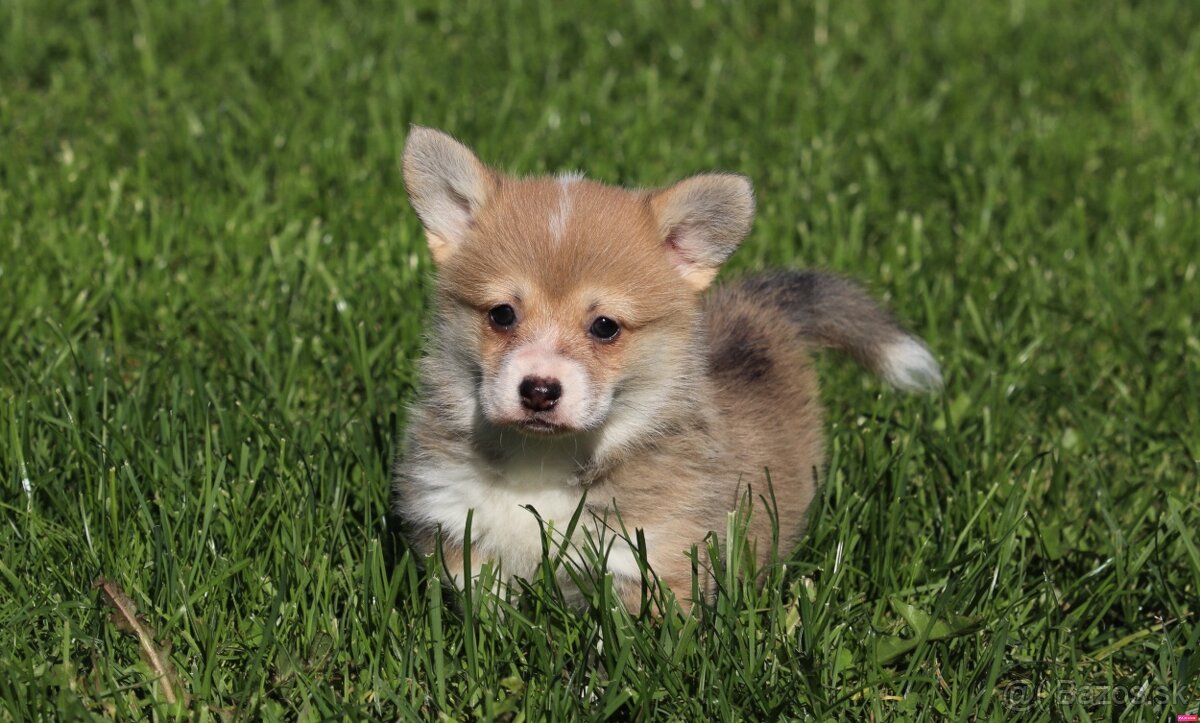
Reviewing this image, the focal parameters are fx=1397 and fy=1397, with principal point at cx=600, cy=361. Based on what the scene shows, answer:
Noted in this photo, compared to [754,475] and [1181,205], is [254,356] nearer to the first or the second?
[754,475]

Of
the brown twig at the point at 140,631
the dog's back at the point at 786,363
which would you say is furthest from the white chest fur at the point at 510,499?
the brown twig at the point at 140,631

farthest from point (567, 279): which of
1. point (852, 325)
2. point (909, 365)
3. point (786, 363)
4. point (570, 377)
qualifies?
point (909, 365)

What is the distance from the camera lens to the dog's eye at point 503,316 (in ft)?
10.9

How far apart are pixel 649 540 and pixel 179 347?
1998 millimetres

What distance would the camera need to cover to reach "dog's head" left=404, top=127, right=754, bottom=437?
320cm

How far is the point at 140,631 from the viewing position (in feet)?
10.5

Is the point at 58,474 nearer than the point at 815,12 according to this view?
Yes

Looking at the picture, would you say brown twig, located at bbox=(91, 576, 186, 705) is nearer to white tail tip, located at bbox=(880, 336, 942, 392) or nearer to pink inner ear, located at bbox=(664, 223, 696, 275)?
pink inner ear, located at bbox=(664, 223, 696, 275)

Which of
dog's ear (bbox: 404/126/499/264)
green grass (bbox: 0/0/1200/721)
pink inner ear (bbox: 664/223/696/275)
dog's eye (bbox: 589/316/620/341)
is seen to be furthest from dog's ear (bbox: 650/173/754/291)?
green grass (bbox: 0/0/1200/721)

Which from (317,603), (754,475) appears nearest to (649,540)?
(754,475)

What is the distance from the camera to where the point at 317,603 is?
11.1 ft

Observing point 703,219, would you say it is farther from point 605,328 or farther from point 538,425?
point 538,425

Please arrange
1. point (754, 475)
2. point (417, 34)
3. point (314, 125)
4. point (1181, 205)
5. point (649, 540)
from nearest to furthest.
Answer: point (649, 540)
point (754, 475)
point (1181, 205)
point (314, 125)
point (417, 34)

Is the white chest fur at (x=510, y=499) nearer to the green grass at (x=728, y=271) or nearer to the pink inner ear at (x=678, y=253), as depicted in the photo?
the green grass at (x=728, y=271)
